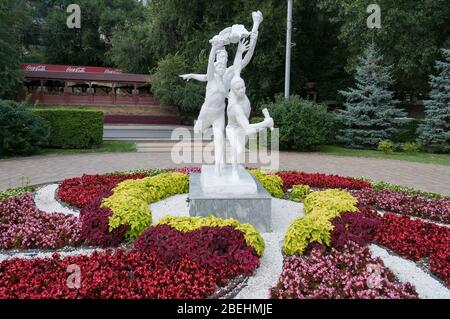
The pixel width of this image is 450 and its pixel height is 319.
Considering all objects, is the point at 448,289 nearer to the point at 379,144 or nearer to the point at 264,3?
the point at 379,144

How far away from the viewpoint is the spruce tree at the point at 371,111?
18172 mm

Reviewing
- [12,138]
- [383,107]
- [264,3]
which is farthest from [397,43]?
[12,138]

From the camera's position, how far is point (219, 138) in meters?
6.48

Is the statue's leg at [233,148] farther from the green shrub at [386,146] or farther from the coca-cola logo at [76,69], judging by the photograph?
the coca-cola logo at [76,69]

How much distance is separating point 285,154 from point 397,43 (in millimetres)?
8557

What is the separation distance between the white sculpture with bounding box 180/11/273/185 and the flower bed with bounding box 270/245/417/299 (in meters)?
1.80

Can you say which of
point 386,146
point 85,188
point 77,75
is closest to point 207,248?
point 85,188

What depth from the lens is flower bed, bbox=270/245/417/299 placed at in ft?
13.1

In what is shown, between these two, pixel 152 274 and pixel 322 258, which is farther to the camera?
pixel 322 258

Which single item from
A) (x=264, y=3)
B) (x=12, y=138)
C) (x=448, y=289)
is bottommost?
(x=448, y=289)

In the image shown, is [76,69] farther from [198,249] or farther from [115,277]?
[115,277]

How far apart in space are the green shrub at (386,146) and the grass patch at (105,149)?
1072cm

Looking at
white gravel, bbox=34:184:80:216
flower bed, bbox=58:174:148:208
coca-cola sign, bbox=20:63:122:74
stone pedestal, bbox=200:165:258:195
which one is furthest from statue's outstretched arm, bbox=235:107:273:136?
coca-cola sign, bbox=20:63:122:74
